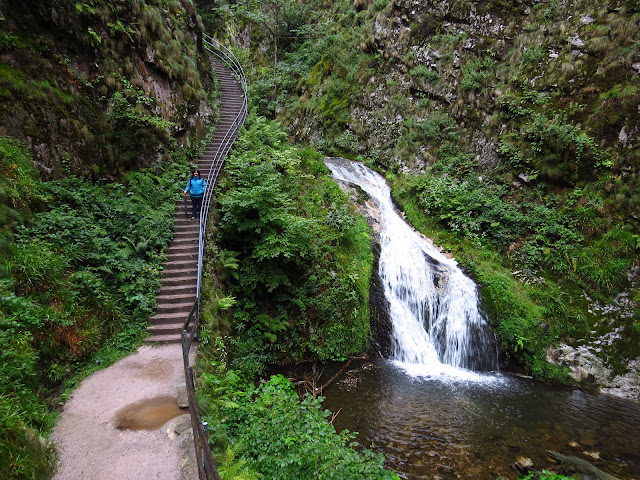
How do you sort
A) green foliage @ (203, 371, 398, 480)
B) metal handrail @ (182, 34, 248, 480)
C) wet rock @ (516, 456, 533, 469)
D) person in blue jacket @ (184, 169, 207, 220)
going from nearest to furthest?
metal handrail @ (182, 34, 248, 480) < green foliage @ (203, 371, 398, 480) < wet rock @ (516, 456, 533, 469) < person in blue jacket @ (184, 169, 207, 220)

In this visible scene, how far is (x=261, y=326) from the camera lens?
31.3 ft

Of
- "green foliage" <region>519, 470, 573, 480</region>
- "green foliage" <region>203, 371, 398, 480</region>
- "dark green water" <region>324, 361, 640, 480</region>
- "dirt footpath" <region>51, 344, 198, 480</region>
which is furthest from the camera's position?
"dark green water" <region>324, 361, 640, 480</region>

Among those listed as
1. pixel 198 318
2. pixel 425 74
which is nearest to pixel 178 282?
pixel 198 318

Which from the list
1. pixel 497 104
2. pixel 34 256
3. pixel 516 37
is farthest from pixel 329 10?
pixel 34 256

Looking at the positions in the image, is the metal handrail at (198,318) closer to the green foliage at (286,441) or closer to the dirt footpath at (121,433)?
the dirt footpath at (121,433)

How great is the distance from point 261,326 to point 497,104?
14552mm

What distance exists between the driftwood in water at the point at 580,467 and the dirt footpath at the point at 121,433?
270 inches

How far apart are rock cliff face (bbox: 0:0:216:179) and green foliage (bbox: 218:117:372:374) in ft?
11.6

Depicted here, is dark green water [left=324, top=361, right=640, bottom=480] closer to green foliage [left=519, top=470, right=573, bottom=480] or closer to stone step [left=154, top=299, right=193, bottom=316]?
green foliage [left=519, top=470, right=573, bottom=480]

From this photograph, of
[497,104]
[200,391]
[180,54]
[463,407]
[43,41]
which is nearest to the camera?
[200,391]

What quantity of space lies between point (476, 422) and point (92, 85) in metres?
13.4

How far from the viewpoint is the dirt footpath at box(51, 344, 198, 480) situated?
4.07 meters

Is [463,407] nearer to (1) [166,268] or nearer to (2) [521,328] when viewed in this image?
(2) [521,328]

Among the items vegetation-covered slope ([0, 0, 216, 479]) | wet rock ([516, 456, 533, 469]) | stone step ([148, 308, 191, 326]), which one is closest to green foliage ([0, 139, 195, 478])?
vegetation-covered slope ([0, 0, 216, 479])
